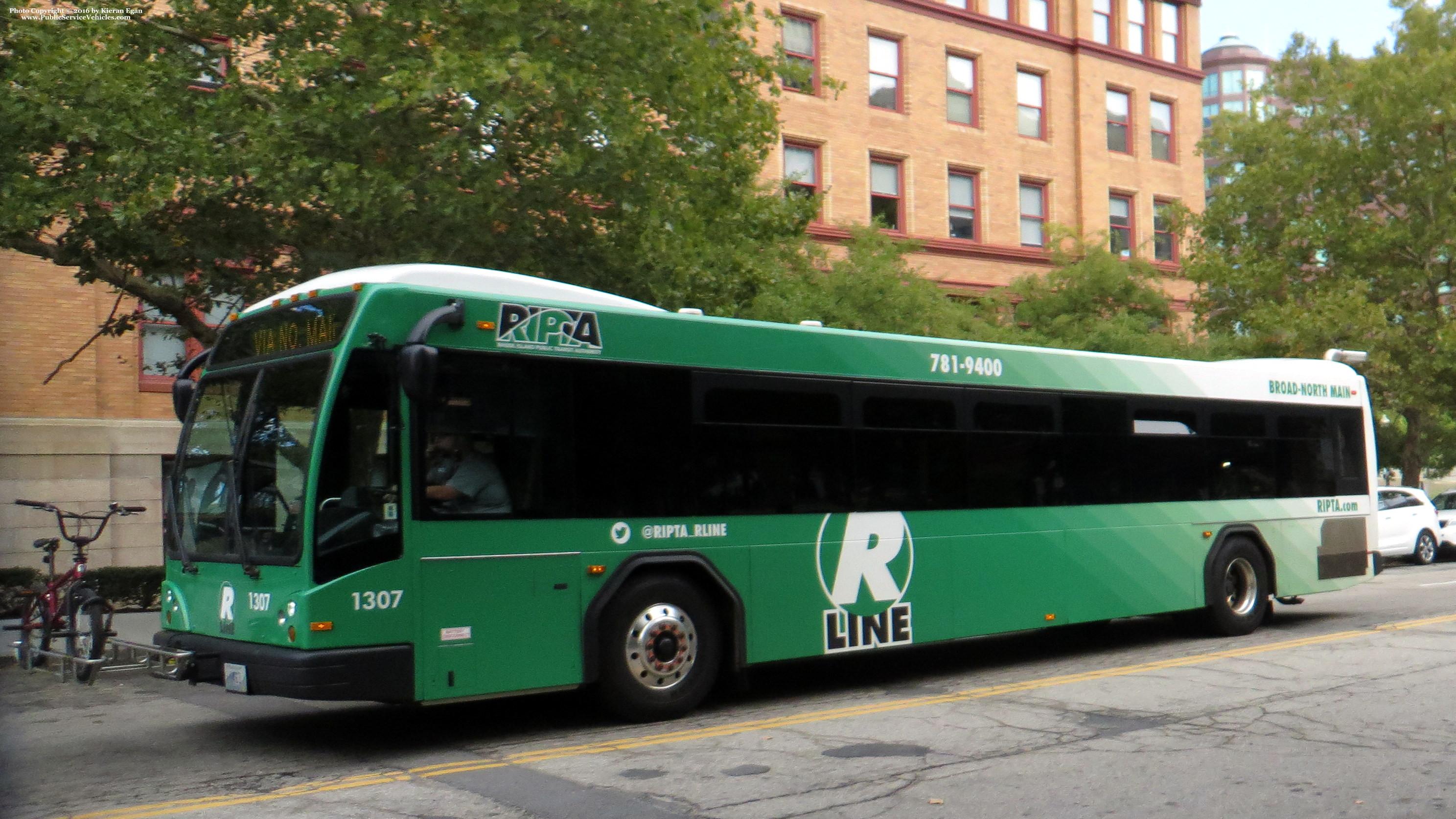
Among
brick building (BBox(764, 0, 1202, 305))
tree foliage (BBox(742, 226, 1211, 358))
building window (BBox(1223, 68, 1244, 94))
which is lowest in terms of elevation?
tree foliage (BBox(742, 226, 1211, 358))

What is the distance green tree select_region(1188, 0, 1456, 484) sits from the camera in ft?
98.3

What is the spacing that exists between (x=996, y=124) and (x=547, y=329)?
91.7 feet

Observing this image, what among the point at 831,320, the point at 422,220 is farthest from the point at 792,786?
the point at 831,320

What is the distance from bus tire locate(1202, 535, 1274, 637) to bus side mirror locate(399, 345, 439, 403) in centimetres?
889

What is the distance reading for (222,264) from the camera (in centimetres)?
1374

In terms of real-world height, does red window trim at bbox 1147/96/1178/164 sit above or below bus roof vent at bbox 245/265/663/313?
above

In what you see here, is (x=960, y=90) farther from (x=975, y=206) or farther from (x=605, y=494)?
(x=605, y=494)

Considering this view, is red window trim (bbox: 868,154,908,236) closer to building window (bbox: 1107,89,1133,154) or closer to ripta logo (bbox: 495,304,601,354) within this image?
building window (bbox: 1107,89,1133,154)

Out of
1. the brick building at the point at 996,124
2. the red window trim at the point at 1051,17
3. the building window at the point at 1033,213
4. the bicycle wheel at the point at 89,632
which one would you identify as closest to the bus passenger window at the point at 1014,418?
the bicycle wheel at the point at 89,632

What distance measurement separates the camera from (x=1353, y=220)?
31.7 metres

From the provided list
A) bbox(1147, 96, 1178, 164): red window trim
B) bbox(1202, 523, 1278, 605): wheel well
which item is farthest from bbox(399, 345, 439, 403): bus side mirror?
bbox(1147, 96, 1178, 164): red window trim

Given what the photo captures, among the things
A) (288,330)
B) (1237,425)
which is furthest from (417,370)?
(1237,425)

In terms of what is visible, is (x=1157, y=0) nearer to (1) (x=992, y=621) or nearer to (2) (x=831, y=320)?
(2) (x=831, y=320)

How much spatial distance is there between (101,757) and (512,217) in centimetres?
726
